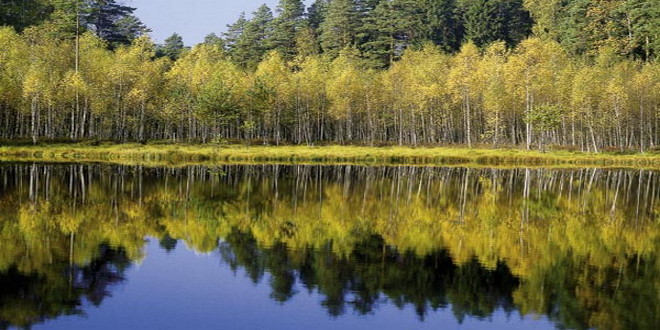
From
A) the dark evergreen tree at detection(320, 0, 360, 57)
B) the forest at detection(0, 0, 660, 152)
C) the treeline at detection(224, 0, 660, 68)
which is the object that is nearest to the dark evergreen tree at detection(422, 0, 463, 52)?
the treeline at detection(224, 0, 660, 68)

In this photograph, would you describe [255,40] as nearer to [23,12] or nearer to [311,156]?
[23,12]

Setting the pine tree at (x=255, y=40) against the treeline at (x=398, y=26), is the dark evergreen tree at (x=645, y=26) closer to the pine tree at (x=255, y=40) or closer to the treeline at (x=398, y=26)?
the treeline at (x=398, y=26)

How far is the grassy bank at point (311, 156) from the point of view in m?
67.5

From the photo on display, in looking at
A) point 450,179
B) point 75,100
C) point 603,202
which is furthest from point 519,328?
point 75,100

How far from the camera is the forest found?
8050cm

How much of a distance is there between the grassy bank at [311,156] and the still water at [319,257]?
24331mm

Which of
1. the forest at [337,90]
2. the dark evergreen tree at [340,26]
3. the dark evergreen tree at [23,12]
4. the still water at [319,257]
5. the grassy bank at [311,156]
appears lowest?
the still water at [319,257]

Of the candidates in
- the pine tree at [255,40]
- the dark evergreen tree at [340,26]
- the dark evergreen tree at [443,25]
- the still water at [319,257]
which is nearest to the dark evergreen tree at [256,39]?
the pine tree at [255,40]

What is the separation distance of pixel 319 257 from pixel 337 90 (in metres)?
69.9

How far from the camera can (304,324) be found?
16672mm

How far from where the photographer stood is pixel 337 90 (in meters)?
92.0

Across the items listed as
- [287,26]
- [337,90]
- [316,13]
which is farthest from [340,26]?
[337,90]

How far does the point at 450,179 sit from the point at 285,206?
2103cm

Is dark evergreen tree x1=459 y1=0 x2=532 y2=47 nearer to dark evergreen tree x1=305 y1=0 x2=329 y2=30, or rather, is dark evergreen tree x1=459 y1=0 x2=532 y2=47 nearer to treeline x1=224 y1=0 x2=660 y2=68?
treeline x1=224 y1=0 x2=660 y2=68
